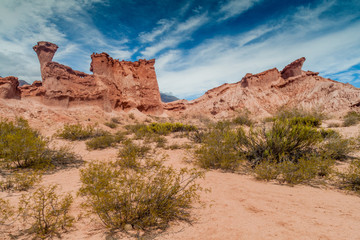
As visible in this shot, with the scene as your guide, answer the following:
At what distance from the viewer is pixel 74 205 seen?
2814mm

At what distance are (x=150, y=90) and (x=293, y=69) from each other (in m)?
28.3

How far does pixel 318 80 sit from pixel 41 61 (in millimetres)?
43189

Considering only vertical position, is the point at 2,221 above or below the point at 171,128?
below

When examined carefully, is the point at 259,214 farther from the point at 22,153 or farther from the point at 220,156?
the point at 22,153

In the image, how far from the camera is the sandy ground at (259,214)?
210cm

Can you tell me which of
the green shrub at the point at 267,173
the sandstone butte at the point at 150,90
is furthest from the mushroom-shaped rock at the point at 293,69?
the green shrub at the point at 267,173

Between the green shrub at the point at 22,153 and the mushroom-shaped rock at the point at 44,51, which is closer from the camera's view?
the green shrub at the point at 22,153

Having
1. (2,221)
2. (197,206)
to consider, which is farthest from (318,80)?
(2,221)

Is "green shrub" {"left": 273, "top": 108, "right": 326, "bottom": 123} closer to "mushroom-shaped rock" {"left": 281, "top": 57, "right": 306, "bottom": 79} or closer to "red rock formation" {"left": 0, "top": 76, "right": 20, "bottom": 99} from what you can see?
"red rock formation" {"left": 0, "top": 76, "right": 20, "bottom": 99}

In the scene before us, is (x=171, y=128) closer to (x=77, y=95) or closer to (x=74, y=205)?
(x=74, y=205)

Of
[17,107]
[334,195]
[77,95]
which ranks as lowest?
[334,195]

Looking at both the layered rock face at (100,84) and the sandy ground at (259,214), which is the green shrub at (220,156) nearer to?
the sandy ground at (259,214)

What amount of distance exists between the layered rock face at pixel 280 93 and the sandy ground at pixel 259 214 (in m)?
25.8

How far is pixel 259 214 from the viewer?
8.41ft
